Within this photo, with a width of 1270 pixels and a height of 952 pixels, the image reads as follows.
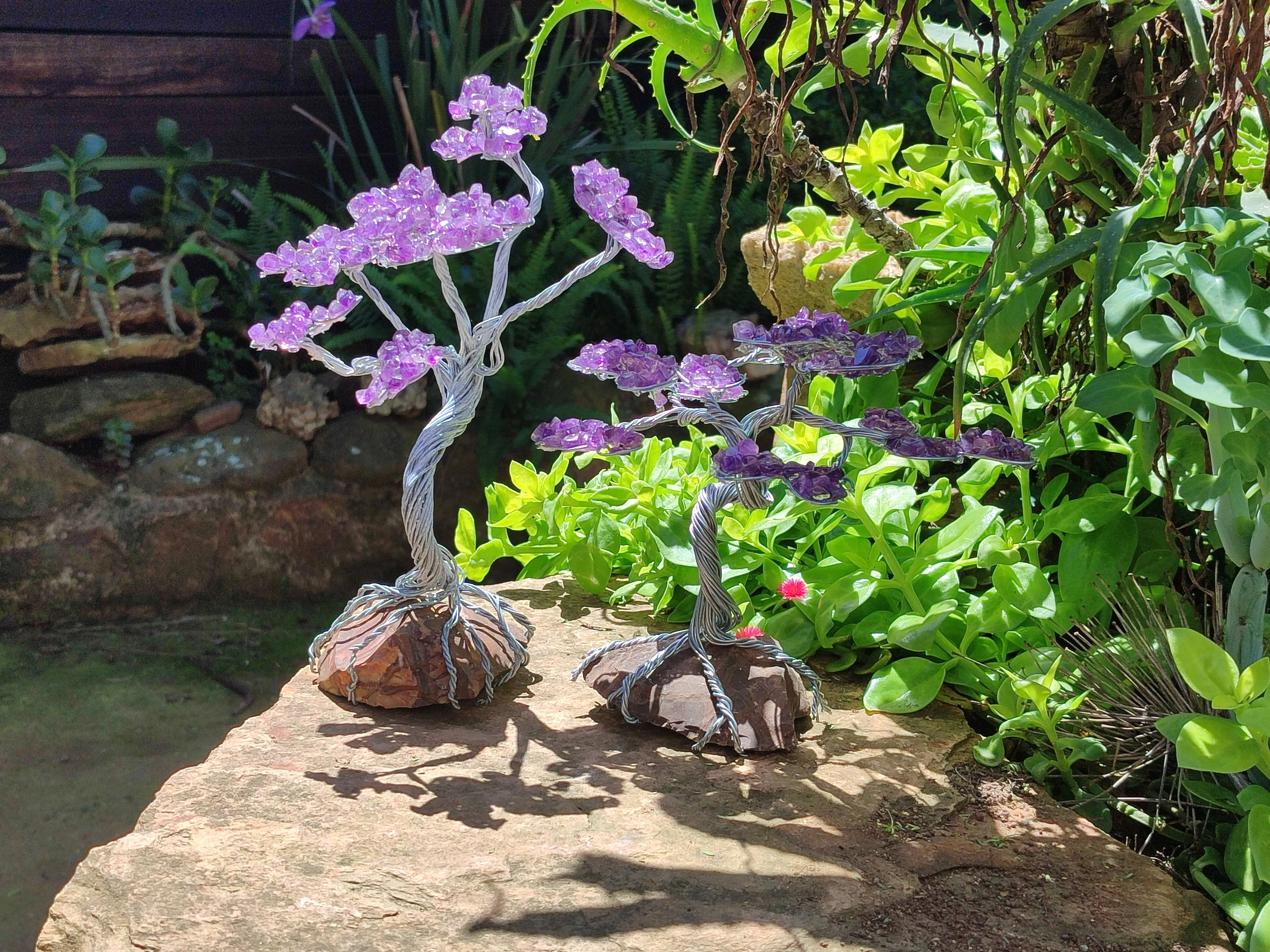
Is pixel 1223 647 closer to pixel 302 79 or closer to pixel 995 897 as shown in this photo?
pixel 995 897

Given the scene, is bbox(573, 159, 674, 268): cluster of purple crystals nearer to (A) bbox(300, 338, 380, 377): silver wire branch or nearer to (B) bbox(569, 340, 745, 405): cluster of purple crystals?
(B) bbox(569, 340, 745, 405): cluster of purple crystals

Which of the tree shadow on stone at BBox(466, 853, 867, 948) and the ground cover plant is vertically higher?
the ground cover plant

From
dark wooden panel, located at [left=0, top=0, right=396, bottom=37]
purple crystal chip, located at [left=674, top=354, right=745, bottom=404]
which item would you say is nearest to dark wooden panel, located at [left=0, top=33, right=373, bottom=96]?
dark wooden panel, located at [left=0, top=0, right=396, bottom=37]

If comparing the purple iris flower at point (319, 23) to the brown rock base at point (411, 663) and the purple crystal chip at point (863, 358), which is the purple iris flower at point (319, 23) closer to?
the brown rock base at point (411, 663)

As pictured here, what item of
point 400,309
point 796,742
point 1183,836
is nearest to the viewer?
point 1183,836

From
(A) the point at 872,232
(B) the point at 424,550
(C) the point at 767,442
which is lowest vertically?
(C) the point at 767,442

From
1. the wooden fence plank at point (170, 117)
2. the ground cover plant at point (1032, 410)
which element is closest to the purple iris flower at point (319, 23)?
the wooden fence plank at point (170, 117)

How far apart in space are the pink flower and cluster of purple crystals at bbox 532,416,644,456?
0.42 m

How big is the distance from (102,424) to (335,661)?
100 inches

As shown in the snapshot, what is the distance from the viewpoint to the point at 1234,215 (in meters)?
1.39

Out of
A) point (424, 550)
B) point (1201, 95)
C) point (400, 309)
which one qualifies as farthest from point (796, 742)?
point (400, 309)

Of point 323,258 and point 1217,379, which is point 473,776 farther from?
point 1217,379

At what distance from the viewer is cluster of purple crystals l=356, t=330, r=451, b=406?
5.36 feet

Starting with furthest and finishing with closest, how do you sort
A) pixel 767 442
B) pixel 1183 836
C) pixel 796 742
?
pixel 767 442 < pixel 796 742 < pixel 1183 836
